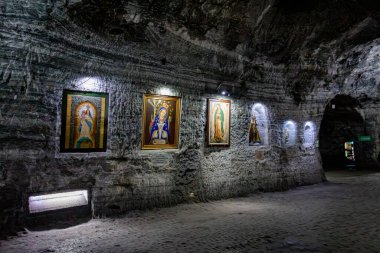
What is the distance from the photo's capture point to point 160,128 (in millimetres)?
7461

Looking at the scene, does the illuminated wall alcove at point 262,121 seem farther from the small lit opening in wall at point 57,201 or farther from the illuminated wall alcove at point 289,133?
the small lit opening in wall at point 57,201

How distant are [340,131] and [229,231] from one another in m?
16.6

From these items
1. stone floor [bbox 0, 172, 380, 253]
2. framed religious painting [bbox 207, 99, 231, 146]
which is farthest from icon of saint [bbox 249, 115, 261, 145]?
stone floor [bbox 0, 172, 380, 253]

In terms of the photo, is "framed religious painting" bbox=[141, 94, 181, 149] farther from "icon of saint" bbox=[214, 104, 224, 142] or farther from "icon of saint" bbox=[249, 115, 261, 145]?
"icon of saint" bbox=[249, 115, 261, 145]

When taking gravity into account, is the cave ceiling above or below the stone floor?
above

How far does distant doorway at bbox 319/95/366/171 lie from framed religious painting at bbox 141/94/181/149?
40.5 ft

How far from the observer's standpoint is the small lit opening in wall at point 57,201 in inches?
221

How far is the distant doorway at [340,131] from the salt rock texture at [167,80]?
543 centimetres

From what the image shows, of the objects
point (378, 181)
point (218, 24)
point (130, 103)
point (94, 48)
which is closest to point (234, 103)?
point (218, 24)

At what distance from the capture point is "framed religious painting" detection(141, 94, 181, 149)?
23.7 ft

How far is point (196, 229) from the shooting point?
5.63 meters

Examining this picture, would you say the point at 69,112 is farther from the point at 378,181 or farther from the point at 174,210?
the point at 378,181

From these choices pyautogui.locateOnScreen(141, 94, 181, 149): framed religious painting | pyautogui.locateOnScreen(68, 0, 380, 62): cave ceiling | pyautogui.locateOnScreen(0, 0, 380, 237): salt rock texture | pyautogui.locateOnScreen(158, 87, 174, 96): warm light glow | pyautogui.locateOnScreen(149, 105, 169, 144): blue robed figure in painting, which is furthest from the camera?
pyautogui.locateOnScreen(158, 87, 174, 96): warm light glow

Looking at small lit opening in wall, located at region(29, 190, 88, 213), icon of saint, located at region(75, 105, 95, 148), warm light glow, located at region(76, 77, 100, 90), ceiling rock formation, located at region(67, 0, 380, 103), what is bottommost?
small lit opening in wall, located at region(29, 190, 88, 213)
